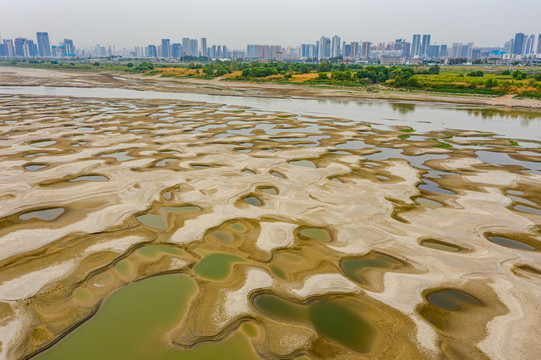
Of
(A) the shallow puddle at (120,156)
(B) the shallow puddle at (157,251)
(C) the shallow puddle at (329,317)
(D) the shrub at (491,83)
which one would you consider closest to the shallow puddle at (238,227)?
(B) the shallow puddle at (157,251)

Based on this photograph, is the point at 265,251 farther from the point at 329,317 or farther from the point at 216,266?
the point at 329,317

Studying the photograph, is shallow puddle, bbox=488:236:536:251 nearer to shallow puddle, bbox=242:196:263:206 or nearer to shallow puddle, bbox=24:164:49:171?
shallow puddle, bbox=242:196:263:206

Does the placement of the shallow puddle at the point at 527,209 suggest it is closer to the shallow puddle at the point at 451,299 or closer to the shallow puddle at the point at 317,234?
the shallow puddle at the point at 451,299

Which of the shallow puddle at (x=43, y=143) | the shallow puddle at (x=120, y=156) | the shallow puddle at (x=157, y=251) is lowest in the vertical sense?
the shallow puddle at (x=157, y=251)

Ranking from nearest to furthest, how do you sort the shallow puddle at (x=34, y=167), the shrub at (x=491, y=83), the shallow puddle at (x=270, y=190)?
the shallow puddle at (x=270, y=190)
the shallow puddle at (x=34, y=167)
the shrub at (x=491, y=83)

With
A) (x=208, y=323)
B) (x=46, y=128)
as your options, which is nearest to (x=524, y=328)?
(x=208, y=323)

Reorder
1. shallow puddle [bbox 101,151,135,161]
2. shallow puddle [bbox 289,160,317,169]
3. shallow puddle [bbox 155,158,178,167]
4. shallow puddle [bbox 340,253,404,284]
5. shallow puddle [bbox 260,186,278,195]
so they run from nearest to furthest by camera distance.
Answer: shallow puddle [bbox 340,253,404,284] < shallow puddle [bbox 260,186,278,195] < shallow puddle [bbox 155,158,178,167] < shallow puddle [bbox 289,160,317,169] < shallow puddle [bbox 101,151,135,161]

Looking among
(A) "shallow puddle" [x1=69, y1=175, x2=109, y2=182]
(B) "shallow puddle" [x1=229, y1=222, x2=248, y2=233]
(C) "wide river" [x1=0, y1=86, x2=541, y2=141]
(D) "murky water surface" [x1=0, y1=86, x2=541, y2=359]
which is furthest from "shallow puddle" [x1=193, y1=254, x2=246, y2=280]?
(C) "wide river" [x1=0, y1=86, x2=541, y2=141]

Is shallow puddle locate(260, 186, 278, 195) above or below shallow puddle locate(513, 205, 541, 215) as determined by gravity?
above

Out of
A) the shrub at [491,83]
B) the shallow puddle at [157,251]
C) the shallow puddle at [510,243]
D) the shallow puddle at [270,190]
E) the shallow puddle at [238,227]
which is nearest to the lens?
the shallow puddle at [157,251]

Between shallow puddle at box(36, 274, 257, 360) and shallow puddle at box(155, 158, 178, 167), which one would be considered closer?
shallow puddle at box(36, 274, 257, 360)

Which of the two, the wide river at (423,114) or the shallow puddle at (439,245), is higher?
the wide river at (423,114)
